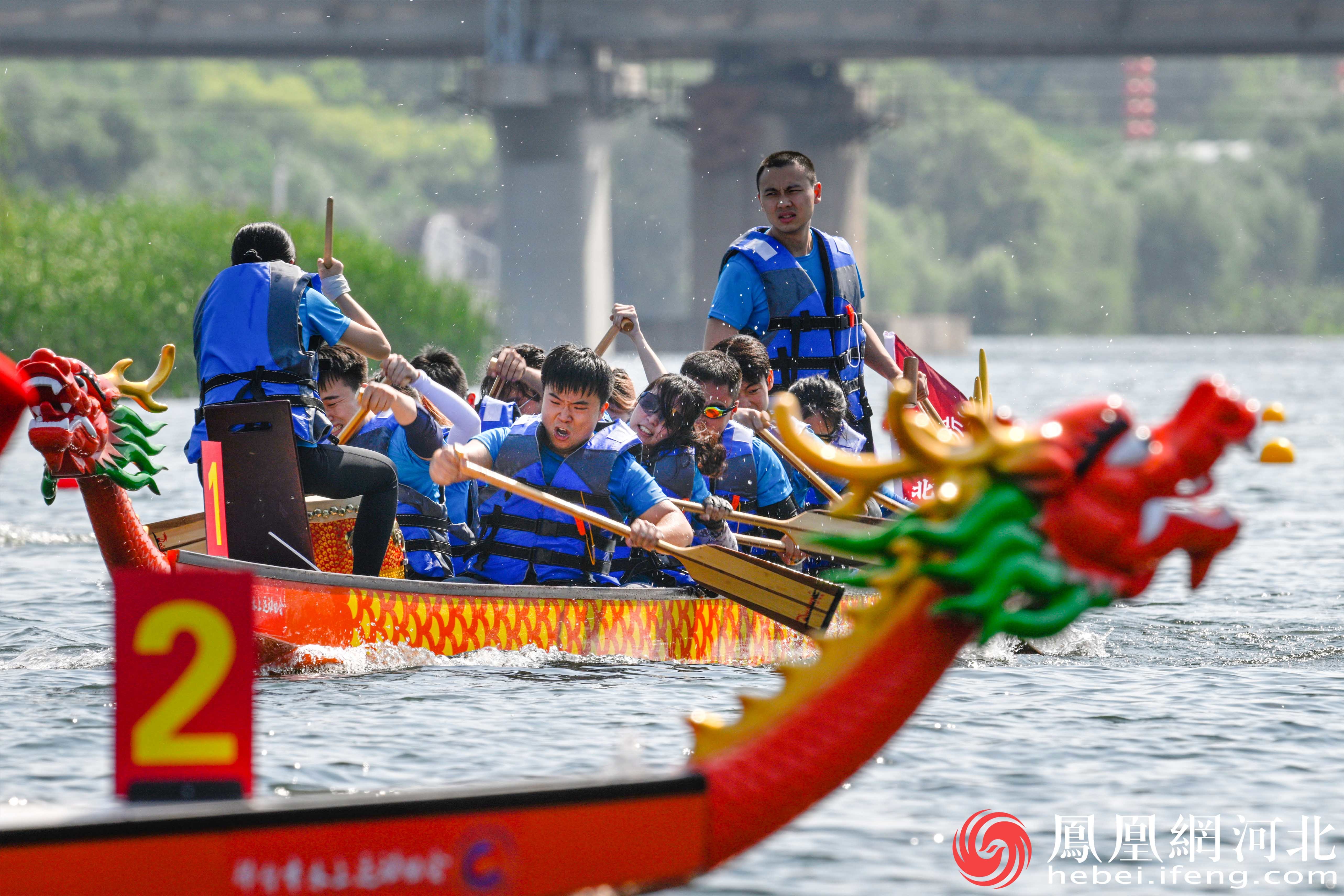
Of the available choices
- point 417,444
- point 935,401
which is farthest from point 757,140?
point 417,444

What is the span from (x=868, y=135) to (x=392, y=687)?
136ft

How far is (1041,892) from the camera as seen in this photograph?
4.93 m

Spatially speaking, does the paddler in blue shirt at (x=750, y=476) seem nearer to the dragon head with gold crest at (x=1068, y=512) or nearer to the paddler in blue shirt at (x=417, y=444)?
the paddler in blue shirt at (x=417, y=444)

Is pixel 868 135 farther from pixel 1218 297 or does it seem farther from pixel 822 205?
pixel 1218 297

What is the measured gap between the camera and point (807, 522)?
801 cm

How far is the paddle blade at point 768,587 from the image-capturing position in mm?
7586

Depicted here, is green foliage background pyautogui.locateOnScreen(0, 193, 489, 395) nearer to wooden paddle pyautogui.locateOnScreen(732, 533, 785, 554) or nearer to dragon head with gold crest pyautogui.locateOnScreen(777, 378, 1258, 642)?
wooden paddle pyautogui.locateOnScreen(732, 533, 785, 554)

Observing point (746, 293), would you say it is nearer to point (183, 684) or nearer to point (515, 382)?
point (515, 382)

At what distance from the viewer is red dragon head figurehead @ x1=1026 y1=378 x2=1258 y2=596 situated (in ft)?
11.1

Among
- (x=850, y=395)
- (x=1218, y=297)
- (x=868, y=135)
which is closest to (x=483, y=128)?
(x=1218, y=297)

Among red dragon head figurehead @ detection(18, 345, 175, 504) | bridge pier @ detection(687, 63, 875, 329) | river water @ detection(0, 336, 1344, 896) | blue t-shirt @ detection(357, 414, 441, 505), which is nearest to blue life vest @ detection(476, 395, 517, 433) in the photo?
blue t-shirt @ detection(357, 414, 441, 505)

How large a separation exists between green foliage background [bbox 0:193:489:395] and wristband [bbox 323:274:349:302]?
719 inches

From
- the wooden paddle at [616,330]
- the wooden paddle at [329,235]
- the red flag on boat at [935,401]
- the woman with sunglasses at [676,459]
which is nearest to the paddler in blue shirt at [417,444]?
the wooden paddle at [329,235]

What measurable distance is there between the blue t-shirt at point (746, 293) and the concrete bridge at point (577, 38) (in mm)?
30683
